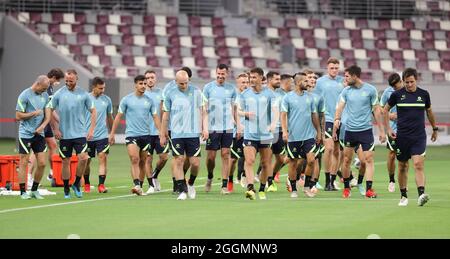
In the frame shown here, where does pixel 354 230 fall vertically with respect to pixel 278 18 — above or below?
below

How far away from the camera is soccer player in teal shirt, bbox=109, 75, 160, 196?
24.0m

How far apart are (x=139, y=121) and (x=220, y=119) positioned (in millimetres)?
1578

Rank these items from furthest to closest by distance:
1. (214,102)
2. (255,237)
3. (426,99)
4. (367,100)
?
(214,102)
(367,100)
(426,99)
(255,237)

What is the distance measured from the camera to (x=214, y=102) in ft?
80.0

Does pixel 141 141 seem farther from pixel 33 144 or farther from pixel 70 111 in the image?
pixel 33 144

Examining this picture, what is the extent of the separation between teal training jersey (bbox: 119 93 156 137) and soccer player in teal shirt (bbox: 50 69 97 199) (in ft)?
3.97

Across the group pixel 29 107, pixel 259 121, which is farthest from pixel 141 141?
pixel 259 121

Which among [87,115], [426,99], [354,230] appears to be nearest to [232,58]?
[87,115]

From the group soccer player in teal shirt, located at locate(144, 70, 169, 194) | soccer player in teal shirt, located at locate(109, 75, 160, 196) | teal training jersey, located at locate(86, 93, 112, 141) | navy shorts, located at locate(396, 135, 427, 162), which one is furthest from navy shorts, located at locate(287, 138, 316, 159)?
teal training jersey, located at locate(86, 93, 112, 141)

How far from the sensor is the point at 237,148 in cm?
2466

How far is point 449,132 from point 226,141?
2560cm

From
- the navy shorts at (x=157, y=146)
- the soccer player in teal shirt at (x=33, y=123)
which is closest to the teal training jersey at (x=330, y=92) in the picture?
the navy shorts at (x=157, y=146)

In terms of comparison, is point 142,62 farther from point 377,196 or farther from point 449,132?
point 377,196

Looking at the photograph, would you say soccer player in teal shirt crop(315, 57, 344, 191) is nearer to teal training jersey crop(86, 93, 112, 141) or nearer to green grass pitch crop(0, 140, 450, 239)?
green grass pitch crop(0, 140, 450, 239)
